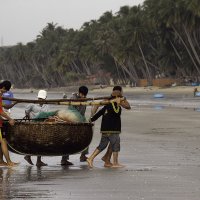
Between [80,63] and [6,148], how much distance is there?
146780mm

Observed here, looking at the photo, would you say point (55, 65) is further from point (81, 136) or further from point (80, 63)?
point (81, 136)

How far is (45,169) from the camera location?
11414mm

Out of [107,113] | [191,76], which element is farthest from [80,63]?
[107,113]

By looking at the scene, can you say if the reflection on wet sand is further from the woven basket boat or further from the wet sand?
the woven basket boat

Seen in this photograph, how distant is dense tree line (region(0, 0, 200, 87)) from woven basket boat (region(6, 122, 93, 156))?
67.8 meters

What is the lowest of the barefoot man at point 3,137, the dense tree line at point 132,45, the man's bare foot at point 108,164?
the man's bare foot at point 108,164

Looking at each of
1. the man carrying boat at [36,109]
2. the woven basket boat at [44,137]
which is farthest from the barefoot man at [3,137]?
the man carrying boat at [36,109]

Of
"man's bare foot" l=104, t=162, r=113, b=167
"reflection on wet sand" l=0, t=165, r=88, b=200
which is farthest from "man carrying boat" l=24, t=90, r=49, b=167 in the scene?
"man's bare foot" l=104, t=162, r=113, b=167

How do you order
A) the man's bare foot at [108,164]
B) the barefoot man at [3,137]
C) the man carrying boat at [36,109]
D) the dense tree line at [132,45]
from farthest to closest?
the dense tree line at [132,45] < the man carrying boat at [36,109] < the man's bare foot at [108,164] < the barefoot man at [3,137]

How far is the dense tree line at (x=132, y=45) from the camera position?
8775 centimetres

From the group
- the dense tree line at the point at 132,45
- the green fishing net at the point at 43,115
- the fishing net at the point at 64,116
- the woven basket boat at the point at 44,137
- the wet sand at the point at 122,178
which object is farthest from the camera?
the dense tree line at the point at 132,45

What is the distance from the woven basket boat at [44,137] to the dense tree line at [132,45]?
6783 centimetres

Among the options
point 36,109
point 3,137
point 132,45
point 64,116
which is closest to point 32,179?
point 3,137

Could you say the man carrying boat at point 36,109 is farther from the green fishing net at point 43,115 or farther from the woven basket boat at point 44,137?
the woven basket boat at point 44,137
